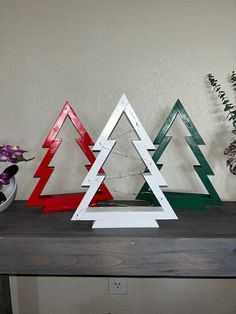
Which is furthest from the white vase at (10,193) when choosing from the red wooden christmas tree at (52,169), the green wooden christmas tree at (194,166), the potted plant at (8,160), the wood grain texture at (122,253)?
the green wooden christmas tree at (194,166)

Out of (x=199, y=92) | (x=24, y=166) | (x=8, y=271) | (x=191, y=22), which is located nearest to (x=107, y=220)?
(x=8, y=271)

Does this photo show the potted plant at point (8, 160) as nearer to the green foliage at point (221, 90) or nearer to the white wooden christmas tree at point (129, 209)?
the white wooden christmas tree at point (129, 209)

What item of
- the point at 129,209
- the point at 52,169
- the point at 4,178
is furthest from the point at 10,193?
the point at 129,209

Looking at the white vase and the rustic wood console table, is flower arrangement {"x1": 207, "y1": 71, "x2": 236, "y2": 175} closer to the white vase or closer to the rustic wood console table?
the rustic wood console table

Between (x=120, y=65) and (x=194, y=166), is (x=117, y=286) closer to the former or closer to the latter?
(x=194, y=166)

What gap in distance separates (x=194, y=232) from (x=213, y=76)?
690 mm

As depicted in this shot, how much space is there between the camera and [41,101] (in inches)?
47.4

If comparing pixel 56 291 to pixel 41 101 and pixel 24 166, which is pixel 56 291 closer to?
pixel 24 166

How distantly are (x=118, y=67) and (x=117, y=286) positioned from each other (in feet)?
3.22

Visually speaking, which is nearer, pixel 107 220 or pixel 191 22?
pixel 107 220

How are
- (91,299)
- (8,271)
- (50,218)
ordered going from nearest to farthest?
(8,271) < (50,218) < (91,299)

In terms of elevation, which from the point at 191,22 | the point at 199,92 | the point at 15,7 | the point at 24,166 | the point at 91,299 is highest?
the point at 15,7

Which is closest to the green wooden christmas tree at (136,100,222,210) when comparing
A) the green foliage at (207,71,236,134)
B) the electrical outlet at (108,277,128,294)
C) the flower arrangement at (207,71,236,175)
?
the flower arrangement at (207,71,236,175)

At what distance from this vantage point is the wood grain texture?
2.57 feet
